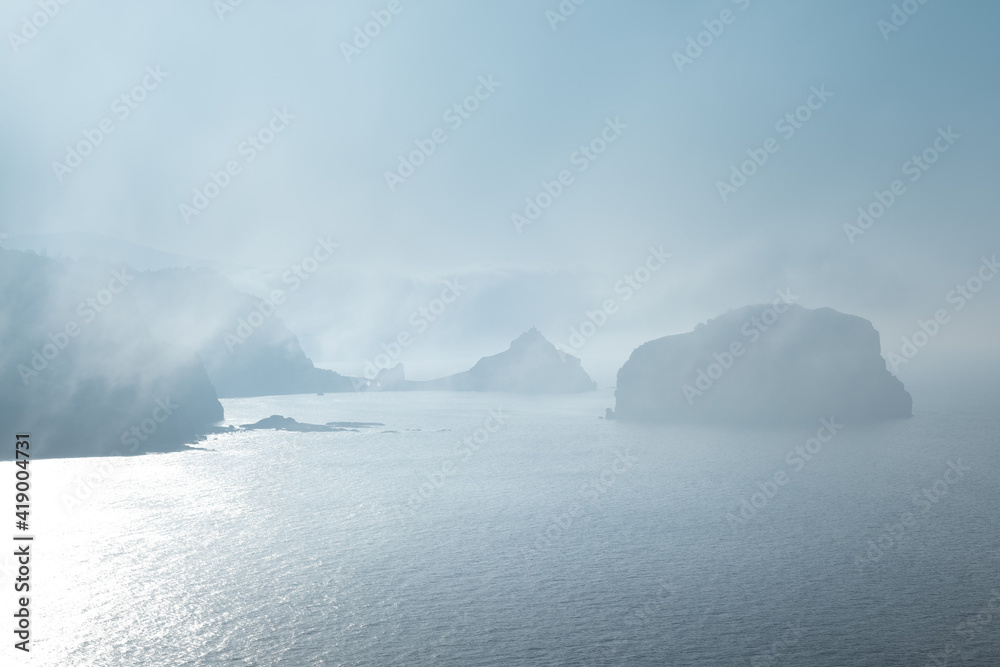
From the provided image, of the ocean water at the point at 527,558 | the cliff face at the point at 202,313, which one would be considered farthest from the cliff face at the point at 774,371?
the cliff face at the point at 202,313

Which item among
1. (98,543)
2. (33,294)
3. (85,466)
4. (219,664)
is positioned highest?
(33,294)

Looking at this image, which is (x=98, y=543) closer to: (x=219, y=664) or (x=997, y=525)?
(x=219, y=664)

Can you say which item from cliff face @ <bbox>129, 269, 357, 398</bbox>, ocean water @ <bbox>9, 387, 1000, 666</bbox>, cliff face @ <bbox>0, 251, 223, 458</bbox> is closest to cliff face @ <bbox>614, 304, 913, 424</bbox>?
ocean water @ <bbox>9, 387, 1000, 666</bbox>

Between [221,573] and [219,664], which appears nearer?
[219,664]

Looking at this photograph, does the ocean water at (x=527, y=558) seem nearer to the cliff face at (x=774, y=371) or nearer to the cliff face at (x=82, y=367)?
the cliff face at (x=82, y=367)

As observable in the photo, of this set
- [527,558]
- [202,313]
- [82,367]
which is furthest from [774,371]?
[202,313]

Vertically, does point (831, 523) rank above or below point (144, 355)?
below

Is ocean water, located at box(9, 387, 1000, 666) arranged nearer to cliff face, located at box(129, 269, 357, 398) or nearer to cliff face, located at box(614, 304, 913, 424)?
cliff face, located at box(614, 304, 913, 424)

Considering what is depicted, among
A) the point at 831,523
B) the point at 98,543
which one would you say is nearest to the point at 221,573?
the point at 98,543
